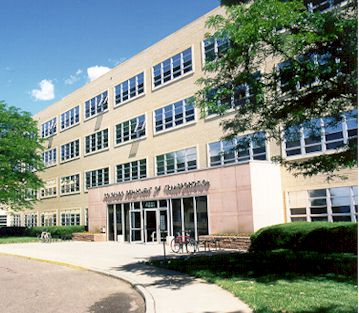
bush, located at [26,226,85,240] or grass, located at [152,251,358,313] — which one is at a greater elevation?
bush, located at [26,226,85,240]

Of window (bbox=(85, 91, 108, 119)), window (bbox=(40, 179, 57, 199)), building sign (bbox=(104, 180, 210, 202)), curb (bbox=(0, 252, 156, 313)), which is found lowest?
curb (bbox=(0, 252, 156, 313))

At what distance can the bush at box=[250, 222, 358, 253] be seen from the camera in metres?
17.0

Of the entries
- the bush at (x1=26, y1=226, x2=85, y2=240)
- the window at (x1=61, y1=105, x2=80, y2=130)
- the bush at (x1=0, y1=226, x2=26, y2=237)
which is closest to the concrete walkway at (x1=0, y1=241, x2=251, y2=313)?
the bush at (x1=26, y1=226, x2=85, y2=240)

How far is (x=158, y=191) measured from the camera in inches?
1117

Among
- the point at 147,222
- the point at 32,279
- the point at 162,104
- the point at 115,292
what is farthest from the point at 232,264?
the point at 162,104

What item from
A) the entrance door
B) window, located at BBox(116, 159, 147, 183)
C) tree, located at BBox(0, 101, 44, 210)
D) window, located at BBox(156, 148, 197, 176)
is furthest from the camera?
tree, located at BBox(0, 101, 44, 210)

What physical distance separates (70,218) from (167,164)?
18237mm

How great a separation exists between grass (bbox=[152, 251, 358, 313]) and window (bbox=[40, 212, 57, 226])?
121 ft

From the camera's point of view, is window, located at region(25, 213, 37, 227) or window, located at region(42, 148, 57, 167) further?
window, located at region(25, 213, 37, 227)

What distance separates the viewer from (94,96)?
4319 cm

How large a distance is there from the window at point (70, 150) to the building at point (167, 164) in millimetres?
108

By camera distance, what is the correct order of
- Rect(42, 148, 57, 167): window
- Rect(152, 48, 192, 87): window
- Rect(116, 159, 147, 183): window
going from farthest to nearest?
Rect(42, 148, 57, 167): window, Rect(116, 159, 147, 183): window, Rect(152, 48, 192, 87): window

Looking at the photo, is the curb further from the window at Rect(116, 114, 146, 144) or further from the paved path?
the window at Rect(116, 114, 146, 144)

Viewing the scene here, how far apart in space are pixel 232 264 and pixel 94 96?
31699 millimetres
